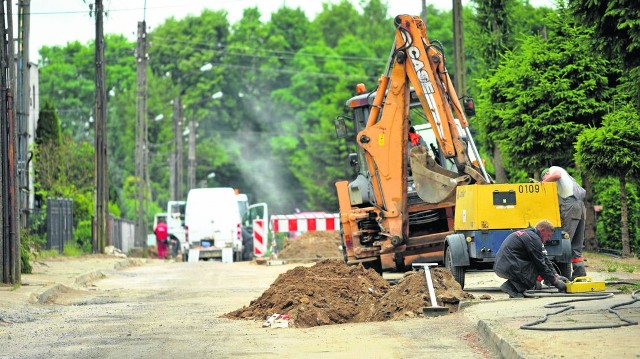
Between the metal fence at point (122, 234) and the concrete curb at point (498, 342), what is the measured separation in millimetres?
36052

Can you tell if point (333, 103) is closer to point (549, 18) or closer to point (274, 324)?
point (549, 18)

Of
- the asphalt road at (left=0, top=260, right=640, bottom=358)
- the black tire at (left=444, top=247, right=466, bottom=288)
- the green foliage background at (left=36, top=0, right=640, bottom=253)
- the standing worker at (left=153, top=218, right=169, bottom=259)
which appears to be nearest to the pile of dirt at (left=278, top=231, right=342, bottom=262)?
the standing worker at (left=153, top=218, right=169, bottom=259)

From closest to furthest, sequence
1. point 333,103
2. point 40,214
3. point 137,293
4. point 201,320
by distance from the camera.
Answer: point 201,320 → point 137,293 → point 40,214 → point 333,103

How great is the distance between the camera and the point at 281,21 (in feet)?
385

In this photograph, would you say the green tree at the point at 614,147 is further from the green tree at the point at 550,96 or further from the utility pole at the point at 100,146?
the utility pole at the point at 100,146

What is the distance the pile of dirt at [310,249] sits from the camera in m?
40.9

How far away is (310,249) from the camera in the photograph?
138 feet

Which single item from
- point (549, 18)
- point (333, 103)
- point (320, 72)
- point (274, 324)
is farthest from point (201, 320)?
point (320, 72)

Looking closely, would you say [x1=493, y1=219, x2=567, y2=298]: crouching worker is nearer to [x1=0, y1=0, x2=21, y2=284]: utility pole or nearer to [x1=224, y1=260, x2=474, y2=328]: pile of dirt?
[x1=224, y1=260, x2=474, y2=328]: pile of dirt

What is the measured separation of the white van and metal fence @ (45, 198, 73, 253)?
454 centimetres

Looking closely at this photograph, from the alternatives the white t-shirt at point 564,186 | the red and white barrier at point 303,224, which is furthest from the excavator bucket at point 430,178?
the red and white barrier at point 303,224

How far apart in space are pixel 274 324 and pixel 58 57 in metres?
108

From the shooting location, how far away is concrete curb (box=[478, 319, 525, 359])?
1086 centimetres

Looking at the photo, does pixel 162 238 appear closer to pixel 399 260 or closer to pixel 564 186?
pixel 399 260
